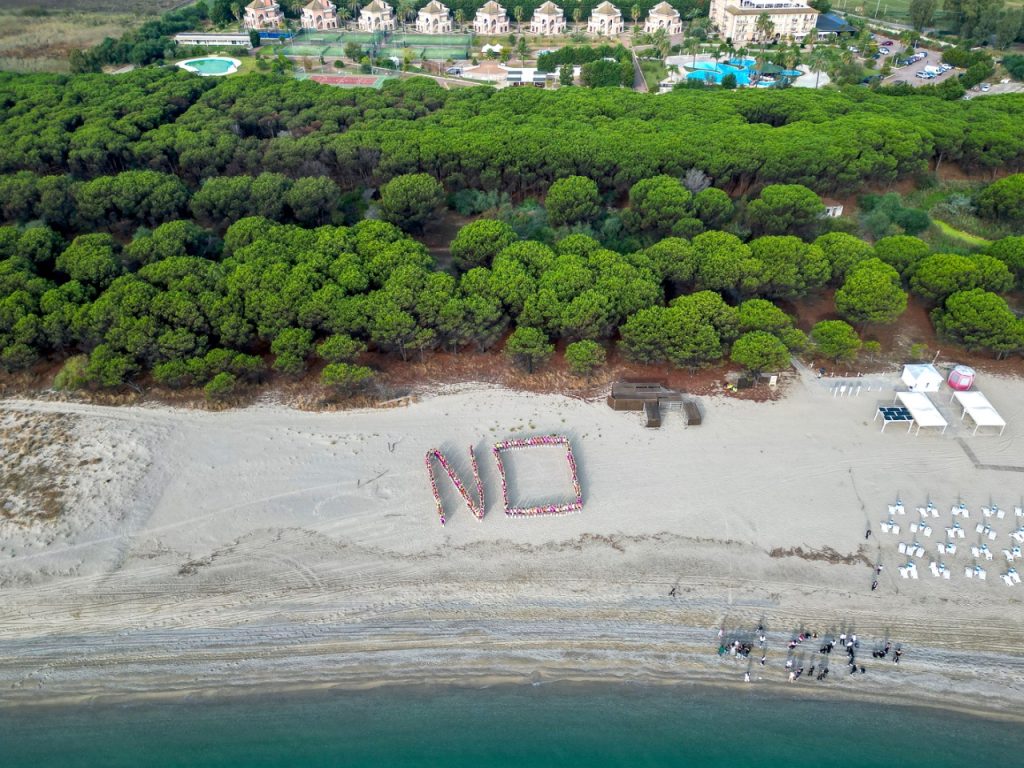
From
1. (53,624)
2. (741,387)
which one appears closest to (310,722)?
(53,624)

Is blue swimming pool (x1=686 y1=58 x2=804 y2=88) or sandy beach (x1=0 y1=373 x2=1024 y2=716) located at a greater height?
blue swimming pool (x1=686 y1=58 x2=804 y2=88)

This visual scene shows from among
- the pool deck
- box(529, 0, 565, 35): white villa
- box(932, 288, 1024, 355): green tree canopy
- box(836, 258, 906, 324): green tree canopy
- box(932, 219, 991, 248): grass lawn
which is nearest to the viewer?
box(932, 288, 1024, 355): green tree canopy

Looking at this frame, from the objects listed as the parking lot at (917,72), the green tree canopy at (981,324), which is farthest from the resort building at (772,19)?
the green tree canopy at (981,324)

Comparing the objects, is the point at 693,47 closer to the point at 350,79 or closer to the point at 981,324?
the point at 350,79

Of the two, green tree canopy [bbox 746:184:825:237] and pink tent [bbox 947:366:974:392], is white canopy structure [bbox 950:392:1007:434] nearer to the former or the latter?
pink tent [bbox 947:366:974:392]

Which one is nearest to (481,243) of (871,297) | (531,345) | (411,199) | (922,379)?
(411,199)

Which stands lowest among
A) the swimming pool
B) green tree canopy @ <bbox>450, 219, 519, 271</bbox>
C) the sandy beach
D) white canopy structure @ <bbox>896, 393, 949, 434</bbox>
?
the sandy beach

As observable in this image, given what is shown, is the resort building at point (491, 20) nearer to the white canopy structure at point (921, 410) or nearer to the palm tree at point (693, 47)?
the palm tree at point (693, 47)

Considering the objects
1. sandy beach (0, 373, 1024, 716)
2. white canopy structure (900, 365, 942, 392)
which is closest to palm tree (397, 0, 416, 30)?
sandy beach (0, 373, 1024, 716)
